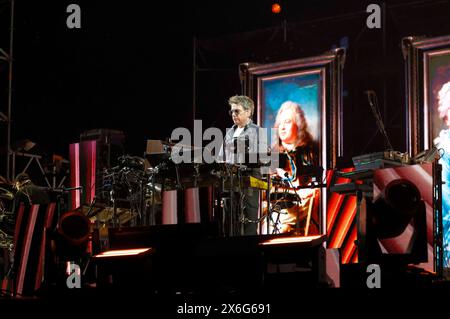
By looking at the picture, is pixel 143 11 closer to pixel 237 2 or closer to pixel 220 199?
pixel 237 2

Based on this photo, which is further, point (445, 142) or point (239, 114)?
point (445, 142)

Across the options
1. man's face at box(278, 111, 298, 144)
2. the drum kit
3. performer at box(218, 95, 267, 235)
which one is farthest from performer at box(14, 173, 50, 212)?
man's face at box(278, 111, 298, 144)

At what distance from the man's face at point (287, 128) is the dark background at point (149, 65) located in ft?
3.54

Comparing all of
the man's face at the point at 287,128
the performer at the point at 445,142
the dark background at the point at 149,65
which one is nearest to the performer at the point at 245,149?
the man's face at the point at 287,128

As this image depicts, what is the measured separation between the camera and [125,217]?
977 cm

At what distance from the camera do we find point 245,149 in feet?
26.1

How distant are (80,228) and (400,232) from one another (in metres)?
2.77

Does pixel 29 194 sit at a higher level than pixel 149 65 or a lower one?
lower

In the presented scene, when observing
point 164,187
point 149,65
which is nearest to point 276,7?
point 149,65

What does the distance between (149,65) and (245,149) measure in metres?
5.09

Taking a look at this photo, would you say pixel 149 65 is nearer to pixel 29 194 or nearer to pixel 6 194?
pixel 6 194

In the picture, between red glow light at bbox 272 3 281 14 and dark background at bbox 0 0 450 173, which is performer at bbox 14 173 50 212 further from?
red glow light at bbox 272 3 281 14

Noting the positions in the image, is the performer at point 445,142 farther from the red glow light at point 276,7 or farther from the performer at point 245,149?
the red glow light at point 276,7

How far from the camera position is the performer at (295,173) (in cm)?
882
